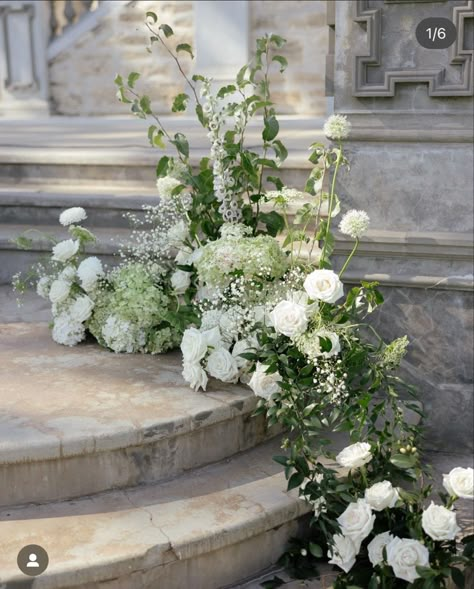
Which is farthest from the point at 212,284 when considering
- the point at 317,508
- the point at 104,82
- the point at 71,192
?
the point at 104,82

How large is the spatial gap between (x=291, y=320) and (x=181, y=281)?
72 cm

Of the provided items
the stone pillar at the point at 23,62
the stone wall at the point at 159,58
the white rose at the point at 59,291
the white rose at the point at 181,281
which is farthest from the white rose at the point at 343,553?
the stone pillar at the point at 23,62

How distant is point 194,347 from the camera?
2904 mm

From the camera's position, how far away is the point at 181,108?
329cm

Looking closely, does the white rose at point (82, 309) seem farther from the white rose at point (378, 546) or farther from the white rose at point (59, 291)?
the white rose at point (378, 546)

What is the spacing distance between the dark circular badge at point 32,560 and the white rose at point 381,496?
913 mm

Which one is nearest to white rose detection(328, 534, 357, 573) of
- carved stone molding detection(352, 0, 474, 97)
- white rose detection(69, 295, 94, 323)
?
white rose detection(69, 295, 94, 323)

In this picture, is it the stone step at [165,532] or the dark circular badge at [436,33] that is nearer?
the stone step at [165,532]

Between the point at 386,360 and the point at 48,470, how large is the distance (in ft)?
3.58

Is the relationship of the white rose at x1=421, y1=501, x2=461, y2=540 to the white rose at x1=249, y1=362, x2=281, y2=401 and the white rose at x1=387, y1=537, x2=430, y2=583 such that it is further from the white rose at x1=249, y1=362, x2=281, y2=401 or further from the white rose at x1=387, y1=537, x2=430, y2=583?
the white rose at x1=249, y1=362, x2=281, y2=401

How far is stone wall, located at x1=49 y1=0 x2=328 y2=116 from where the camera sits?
7.28m

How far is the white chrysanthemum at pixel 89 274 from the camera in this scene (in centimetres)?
337

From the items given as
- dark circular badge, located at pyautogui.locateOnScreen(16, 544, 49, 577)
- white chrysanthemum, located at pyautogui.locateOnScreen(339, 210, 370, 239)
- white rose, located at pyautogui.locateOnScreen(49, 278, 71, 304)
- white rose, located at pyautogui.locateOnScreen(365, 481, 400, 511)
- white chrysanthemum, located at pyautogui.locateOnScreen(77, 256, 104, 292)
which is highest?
white chrysanthemum, located at pyautogui.locateOnScreen(339, 210, 370, 239)

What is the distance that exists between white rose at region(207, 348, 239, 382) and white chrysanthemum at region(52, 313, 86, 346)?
679 millimetres
